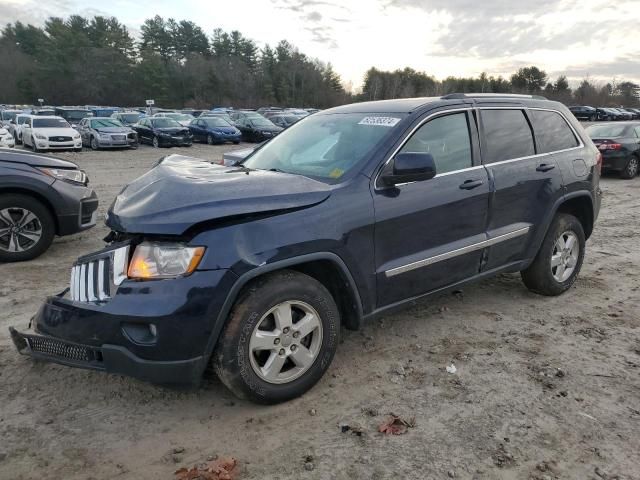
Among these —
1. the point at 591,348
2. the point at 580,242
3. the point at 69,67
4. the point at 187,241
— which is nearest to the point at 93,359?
the point at 187,241

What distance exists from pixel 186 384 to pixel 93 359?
0.53m

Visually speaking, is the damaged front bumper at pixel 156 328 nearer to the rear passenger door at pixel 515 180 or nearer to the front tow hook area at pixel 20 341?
the front tow hook area at pixel 20 341

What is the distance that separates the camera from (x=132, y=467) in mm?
2439

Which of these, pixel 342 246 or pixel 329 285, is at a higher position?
pixel 342 246

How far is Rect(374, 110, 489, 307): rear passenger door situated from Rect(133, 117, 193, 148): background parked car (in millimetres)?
20779

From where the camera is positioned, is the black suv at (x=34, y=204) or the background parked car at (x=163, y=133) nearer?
the black suv at (x=34, y=204)

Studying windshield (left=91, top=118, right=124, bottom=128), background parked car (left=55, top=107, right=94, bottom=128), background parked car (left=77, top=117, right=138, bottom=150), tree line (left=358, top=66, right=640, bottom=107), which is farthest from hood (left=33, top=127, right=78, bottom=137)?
tree line (left=358, top=66, right=640, bottom=107)

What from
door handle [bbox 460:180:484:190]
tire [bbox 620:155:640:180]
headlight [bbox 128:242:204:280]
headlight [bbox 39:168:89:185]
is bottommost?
tire [bbox 620:155:640:180]

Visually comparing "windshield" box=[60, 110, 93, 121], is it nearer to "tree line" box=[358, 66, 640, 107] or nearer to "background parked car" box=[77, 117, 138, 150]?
"background parked car" box=[77, 117, 138, 150]

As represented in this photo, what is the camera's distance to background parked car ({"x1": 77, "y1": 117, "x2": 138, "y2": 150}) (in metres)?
20.7

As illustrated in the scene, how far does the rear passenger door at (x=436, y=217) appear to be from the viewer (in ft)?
10.6

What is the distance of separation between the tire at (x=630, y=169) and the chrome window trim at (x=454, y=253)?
11.2 meters

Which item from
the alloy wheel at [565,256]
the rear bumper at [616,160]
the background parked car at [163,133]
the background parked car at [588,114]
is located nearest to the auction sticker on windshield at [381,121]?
the alloy wheel at [565,256]

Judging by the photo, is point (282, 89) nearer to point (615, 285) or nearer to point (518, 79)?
point (518, 79)
